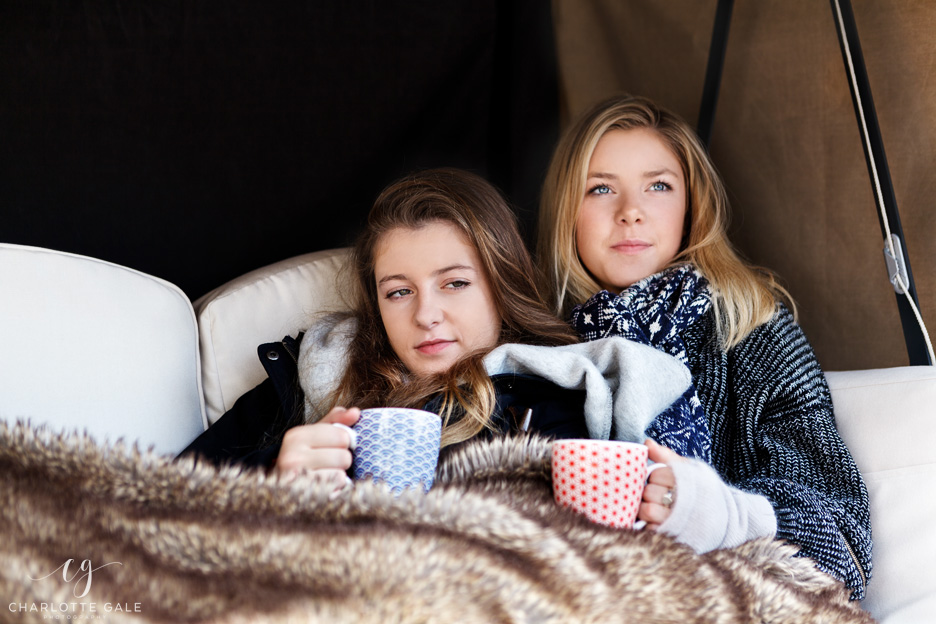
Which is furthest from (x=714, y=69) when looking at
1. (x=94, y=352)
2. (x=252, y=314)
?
(x=94, y=352)

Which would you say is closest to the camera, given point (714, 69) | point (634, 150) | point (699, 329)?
point (699, 329)

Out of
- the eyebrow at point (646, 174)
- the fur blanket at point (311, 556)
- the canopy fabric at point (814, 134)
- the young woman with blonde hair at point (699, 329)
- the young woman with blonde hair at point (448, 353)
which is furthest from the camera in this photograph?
the eyebrow at point (646, 174)

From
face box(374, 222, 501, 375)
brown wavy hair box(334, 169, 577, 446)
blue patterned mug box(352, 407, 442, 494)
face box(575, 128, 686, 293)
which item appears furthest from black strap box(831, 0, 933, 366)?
blue patterned mug box(352, 407, 442, 494)

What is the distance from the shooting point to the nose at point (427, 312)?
1.21 m

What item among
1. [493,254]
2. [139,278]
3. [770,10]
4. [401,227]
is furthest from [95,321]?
[770,10]

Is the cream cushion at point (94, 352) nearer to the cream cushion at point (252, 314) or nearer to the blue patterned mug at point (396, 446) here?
the cream cushion at point (252, 314)

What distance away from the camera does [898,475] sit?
43.9 inches

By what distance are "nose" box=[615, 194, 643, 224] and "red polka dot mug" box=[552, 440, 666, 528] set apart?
686 millimetres

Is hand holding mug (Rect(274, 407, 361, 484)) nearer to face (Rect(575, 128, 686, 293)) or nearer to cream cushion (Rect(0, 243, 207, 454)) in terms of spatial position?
cream cushion (Rect(0, 243, 207, 454))

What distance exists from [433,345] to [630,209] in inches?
19.1

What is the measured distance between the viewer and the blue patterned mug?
0.85m

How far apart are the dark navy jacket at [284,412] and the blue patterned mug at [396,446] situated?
0.20 meters

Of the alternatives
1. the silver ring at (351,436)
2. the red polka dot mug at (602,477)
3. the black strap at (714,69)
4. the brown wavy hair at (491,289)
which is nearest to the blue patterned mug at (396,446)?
→ the silver ring at (351,436)

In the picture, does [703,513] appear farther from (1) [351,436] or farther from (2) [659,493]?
(1) [351,436]
